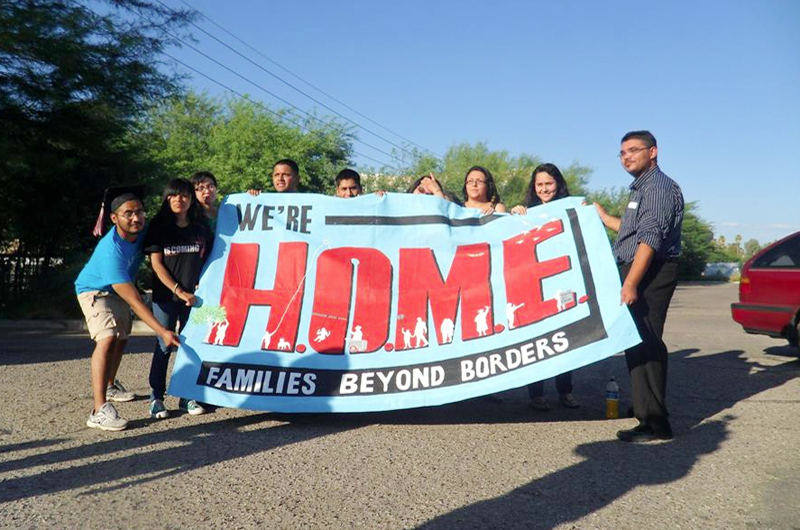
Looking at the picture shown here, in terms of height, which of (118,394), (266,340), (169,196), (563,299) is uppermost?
(169,196)

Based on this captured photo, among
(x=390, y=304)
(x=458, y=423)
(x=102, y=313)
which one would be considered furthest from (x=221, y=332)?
(x=458, y=423)

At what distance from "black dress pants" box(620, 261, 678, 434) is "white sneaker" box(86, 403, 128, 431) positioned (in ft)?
12.2

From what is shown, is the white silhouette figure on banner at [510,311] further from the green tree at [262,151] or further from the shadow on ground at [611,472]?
the green tree at [262,151]

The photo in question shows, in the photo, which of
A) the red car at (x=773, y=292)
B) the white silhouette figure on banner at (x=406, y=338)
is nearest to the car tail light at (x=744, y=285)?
the red car at (x=773, y=292)

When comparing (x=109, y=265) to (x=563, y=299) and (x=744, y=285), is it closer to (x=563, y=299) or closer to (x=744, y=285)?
(x=563, y=299)

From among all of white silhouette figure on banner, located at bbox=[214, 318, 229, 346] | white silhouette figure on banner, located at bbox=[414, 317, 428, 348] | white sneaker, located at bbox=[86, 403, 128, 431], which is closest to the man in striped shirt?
white silhouette figure on banner, located at bbox=[414, 317, 428, 348]

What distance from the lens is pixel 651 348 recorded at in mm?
4938

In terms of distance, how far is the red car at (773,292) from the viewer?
855cm

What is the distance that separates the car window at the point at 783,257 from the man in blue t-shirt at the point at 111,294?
771 cm

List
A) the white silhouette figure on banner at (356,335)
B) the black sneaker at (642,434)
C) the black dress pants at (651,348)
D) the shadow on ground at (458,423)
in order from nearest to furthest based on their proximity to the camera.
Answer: the shadow on ground at (458,423), the black sneaker at (642,434), the black dress pants at (651,348), the white silhouette figure on banner at (356,335)

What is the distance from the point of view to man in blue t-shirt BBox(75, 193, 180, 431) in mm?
4918

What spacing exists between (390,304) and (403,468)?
1.55 metres

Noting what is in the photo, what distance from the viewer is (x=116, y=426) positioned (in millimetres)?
4797

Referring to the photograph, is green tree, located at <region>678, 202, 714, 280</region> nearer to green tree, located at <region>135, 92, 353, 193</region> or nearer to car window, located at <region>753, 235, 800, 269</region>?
green tree, located at <region>135, 92, 353, 193</region>
